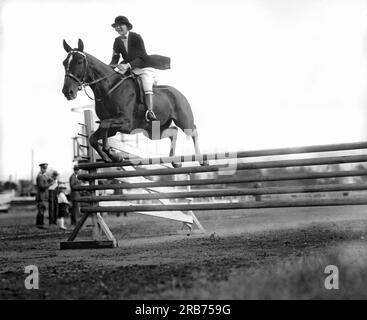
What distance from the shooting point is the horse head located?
271 inches

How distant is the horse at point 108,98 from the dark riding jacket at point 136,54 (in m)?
0.28

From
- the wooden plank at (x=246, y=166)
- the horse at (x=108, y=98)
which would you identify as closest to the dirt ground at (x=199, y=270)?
the wooden plank at (x=246, y=166)

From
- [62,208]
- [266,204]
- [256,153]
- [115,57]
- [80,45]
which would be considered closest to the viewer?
[266,204]

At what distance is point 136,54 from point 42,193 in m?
7.71

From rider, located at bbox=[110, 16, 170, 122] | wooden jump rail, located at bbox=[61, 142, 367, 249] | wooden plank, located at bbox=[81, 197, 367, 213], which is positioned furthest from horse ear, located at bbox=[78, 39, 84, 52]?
wooden plank, located at bbox=[81, 197, 367, 213]

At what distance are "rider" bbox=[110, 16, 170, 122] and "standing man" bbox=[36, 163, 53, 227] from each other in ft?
23.7

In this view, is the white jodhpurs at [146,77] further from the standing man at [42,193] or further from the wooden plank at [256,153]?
the standing man at [42,193]

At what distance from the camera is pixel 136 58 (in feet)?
25.2

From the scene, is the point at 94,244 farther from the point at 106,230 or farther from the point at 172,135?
the point at 172,135

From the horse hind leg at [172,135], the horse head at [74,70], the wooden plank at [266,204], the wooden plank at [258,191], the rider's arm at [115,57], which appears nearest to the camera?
the wooden plank at [266,204]

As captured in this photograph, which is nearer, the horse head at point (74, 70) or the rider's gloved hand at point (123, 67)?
the horse head at point (74, 70)

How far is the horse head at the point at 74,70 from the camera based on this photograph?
689 centimetres

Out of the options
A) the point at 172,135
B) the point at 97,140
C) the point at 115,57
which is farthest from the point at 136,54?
the point at 172,135
